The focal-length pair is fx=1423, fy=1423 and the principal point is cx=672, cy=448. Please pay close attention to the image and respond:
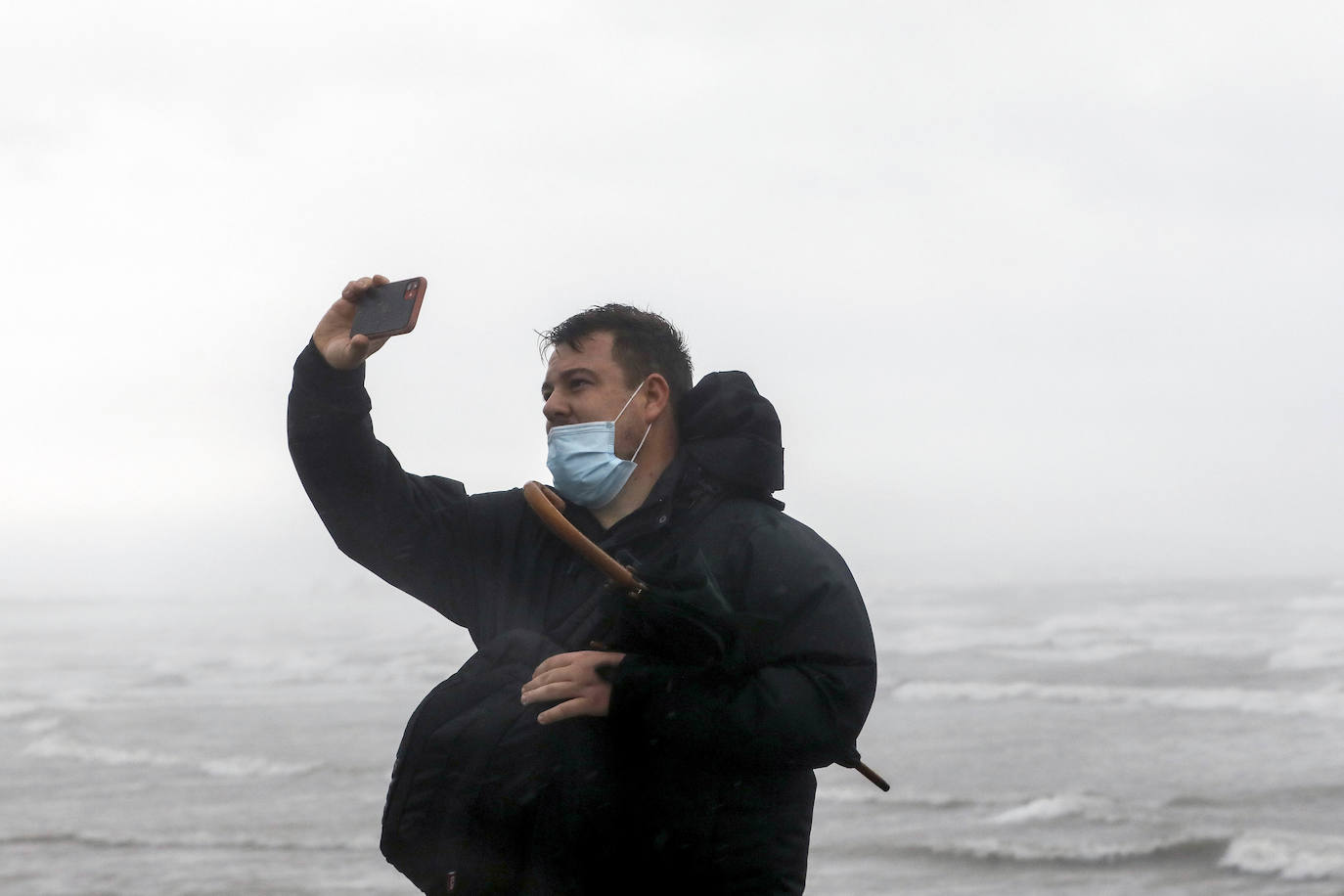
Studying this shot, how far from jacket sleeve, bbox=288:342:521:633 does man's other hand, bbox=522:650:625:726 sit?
44 centimetres

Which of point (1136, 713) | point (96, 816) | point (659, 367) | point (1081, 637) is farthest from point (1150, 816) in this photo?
point (1081, 637)

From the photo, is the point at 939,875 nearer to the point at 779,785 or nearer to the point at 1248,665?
the point at 779,785

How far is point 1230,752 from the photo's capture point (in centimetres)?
1466

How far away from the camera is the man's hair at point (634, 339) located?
114 inches

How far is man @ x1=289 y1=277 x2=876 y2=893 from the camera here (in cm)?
243

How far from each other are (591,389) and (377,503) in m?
0.48

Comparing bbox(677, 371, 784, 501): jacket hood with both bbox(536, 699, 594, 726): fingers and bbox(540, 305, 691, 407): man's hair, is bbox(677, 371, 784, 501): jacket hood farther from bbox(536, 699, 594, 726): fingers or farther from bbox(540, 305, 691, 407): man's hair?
bbox(536, 699, 594, 726): fingers

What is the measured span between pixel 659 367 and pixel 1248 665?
817 inches

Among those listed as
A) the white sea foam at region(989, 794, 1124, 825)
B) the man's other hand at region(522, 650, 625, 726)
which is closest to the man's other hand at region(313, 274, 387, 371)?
the man's other hand at region(522, 650, 625, 726)

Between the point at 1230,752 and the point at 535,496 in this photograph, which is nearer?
the point at 535,496

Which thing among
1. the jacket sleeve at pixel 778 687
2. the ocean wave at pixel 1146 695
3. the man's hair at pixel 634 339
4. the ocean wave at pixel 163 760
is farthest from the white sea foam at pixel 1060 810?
the jacket sleeve at pixel 778 687

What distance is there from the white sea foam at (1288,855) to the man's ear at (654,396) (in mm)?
8627

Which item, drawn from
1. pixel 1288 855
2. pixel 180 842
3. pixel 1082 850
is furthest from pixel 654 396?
pixel 180 842

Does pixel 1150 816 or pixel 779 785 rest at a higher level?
pixel 779 785
